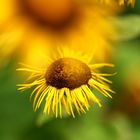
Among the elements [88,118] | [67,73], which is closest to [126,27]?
[67,73]

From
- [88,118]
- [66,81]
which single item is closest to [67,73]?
[66,81]

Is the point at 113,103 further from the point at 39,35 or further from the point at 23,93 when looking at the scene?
the point at 39,35

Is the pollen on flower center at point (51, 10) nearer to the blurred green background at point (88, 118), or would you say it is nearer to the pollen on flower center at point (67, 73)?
the pollen on flower center at point (67, 73)

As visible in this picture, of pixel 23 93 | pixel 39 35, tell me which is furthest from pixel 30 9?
pixel 23 93

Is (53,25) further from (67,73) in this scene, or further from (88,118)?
(88,118)

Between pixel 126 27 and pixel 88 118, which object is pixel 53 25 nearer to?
pixel 126 27

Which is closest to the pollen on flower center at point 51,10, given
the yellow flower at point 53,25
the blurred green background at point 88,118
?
the yellow flower at point 53,25

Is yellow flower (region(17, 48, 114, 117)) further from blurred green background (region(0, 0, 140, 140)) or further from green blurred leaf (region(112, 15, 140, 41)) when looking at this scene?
blurred green background (region(0, 0, 140, 140))

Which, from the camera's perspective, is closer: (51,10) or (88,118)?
(51,10)
